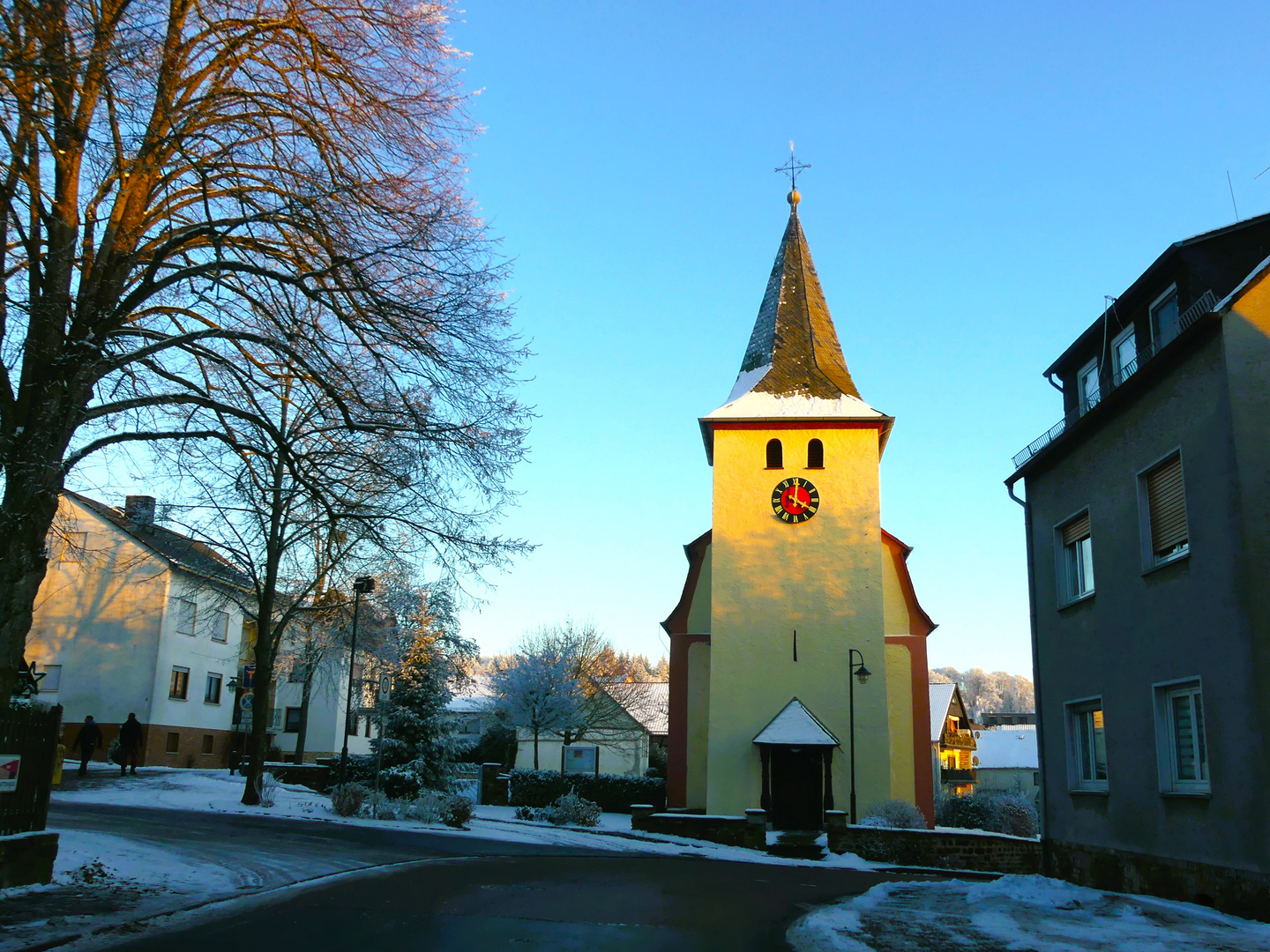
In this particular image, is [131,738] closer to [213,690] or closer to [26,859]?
[213,690]

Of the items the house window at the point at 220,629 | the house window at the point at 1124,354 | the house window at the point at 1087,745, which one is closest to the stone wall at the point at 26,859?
the house window at the point at 1087,745

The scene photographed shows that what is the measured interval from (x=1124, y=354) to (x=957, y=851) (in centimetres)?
1221

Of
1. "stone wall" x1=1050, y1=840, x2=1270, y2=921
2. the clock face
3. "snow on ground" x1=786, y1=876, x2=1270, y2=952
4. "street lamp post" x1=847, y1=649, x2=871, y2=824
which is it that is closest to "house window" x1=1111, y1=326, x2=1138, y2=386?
"stone wall" x1=1050, y1=840, x2=1270, y2=921

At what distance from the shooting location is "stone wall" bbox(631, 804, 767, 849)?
24.4 meters

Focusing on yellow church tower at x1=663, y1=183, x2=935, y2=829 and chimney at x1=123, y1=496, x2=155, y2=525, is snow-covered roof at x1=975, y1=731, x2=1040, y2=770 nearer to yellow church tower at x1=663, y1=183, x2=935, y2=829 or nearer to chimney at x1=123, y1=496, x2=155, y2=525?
yellow church tower at x1=663, y1=183, x2=935, y2=829

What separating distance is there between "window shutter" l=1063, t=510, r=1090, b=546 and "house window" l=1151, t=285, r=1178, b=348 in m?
2.74

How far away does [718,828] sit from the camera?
2508 centimetres

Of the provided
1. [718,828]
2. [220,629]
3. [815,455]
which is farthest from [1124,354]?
[220,629]

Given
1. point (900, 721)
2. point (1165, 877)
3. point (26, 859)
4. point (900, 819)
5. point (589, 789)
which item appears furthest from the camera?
point (589, 789)

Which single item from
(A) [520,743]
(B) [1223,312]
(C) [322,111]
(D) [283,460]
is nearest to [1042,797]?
Answer: (B) [1223,312]

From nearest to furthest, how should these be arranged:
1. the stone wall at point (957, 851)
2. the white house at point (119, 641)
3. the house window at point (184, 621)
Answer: the stone wall at point (957, 851), the white house at point (119, 641), the house window at point (184, 621)

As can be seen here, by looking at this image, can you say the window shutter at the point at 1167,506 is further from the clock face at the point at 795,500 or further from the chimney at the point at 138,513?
the clock face at the point at 795,500

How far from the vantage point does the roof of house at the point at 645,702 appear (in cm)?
6606

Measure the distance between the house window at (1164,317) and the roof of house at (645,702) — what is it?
51827 mm
